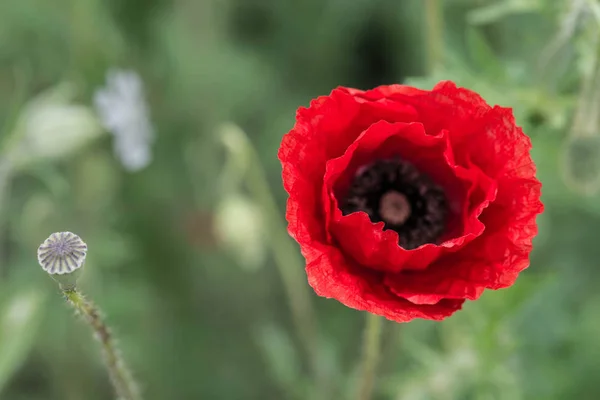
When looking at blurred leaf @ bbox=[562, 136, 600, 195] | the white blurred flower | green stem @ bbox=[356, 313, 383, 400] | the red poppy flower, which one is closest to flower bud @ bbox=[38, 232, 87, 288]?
the red poppy flower

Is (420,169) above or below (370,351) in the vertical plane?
above

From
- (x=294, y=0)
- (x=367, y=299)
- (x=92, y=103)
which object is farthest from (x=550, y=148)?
(x=294, y=0)

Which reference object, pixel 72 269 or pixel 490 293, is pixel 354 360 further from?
pixel 72 269

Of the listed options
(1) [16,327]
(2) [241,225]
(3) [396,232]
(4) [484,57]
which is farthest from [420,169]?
(1) [16,327]

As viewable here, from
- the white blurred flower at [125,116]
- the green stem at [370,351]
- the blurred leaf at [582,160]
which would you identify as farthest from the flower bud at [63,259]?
the white blurred flower at [125,116]

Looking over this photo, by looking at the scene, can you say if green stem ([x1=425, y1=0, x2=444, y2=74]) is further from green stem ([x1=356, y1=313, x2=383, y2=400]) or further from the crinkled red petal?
green stem ([x1=356, y1=313, x2=383, y2=400])

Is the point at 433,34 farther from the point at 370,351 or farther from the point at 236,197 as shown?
the point at 370,351
